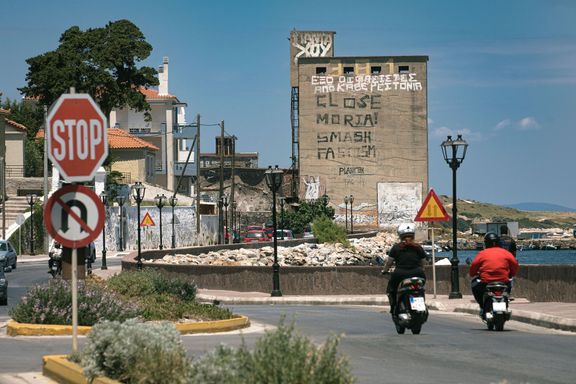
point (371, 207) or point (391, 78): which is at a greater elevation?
point (391, 78)

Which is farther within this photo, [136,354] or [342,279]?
[342,279]

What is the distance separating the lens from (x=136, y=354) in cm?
1060

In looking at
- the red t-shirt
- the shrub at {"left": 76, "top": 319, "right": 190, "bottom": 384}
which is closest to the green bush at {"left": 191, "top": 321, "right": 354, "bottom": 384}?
the shrub at {"left": 76, "top": 319, "right": 190, "bottom": 384}

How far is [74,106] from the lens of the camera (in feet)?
40.3

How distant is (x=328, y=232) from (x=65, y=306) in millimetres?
72693

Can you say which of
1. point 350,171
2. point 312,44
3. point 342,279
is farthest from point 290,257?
point 312,44

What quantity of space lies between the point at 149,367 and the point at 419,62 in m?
116

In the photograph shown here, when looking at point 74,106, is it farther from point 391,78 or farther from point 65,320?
point 391,78

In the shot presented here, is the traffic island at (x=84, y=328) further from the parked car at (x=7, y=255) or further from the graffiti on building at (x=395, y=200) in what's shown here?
the graffiti on building at (x=395, y=200)

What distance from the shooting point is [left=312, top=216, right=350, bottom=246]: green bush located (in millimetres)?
91500

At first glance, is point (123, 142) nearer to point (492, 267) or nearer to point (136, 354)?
point (492, 267)

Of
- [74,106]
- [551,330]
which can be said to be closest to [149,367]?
[74,106]

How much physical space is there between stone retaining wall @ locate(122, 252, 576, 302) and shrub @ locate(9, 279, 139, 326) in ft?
36.3

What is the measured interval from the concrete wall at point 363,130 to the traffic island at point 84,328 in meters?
102
